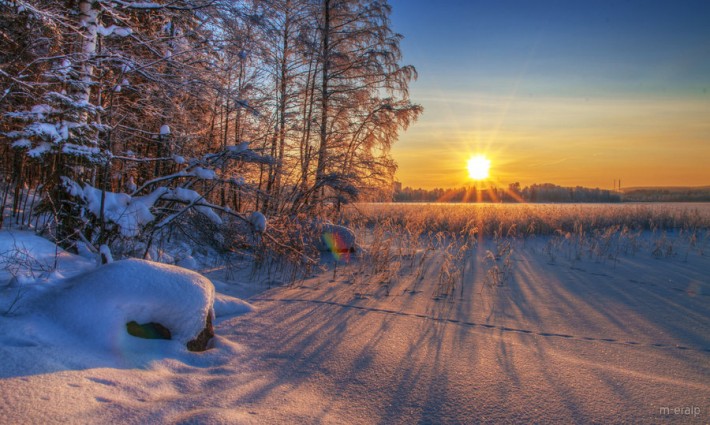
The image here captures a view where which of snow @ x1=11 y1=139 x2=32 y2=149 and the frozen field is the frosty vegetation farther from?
the frozen field

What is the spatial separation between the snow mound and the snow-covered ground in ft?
0.09

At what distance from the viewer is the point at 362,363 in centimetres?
261

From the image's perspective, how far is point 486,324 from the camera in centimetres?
366

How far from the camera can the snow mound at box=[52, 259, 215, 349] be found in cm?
229

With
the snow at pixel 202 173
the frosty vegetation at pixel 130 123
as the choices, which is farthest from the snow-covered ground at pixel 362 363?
the snow at pixel 202 173

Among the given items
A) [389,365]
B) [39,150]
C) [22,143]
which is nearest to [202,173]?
[39,150]

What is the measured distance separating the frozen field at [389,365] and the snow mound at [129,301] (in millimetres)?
130

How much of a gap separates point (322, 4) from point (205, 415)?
11073 millimetres

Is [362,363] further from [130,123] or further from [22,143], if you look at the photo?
[130,123]

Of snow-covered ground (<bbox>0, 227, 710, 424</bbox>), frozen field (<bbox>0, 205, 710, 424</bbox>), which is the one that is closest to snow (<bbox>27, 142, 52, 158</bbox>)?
snow-covered ground (<bbox>0, 227, 710, 424</bbox>)

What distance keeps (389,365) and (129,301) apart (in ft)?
5.76

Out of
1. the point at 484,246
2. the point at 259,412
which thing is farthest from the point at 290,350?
the point at 484,246

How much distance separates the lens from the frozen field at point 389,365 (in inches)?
72.6

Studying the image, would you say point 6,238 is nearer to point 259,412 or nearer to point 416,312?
point 259,412
